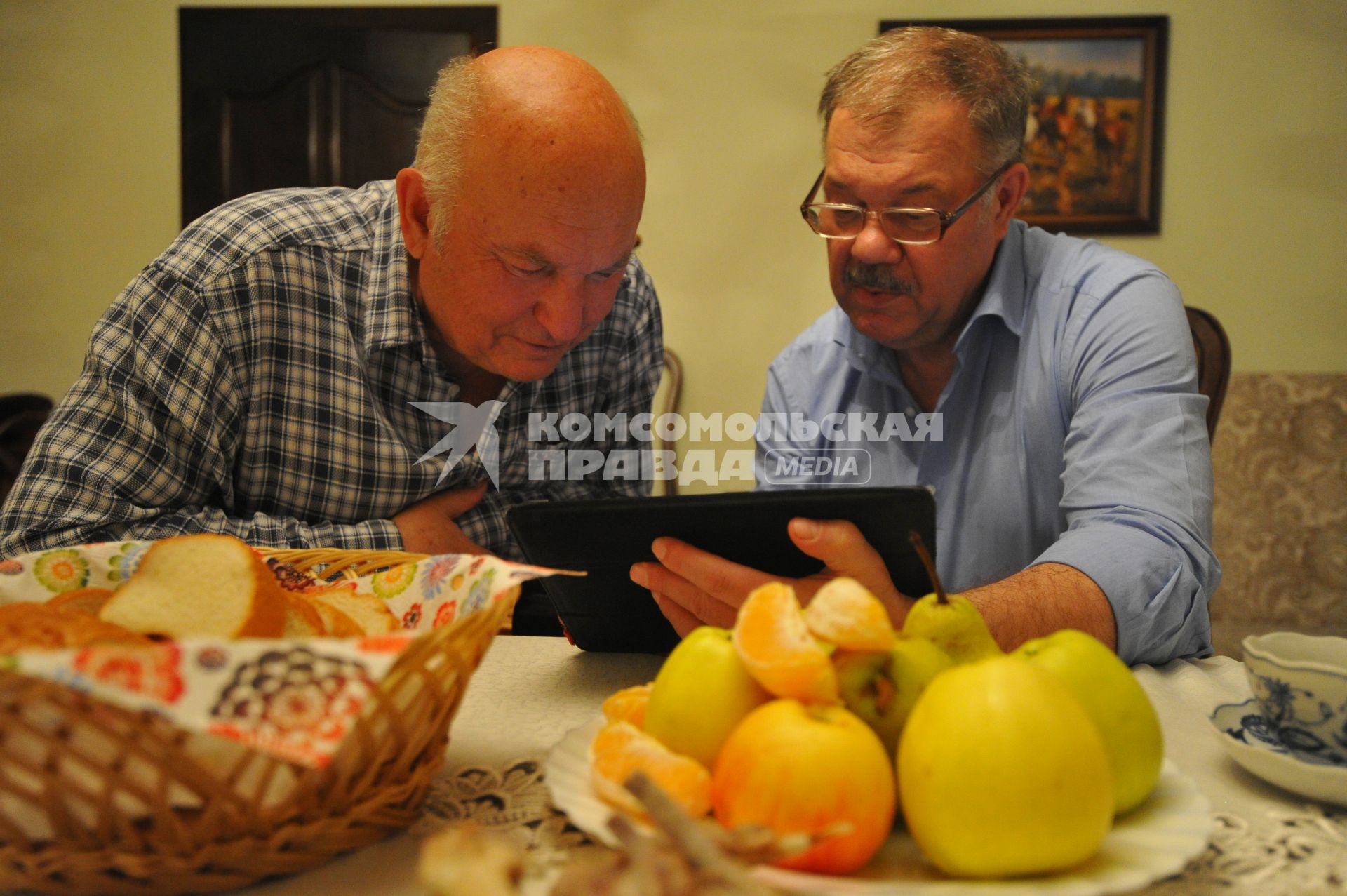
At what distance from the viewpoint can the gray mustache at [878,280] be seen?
159 centimetres

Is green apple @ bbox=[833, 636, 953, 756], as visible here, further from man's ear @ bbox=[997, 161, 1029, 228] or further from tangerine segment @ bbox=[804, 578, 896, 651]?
man's ear @ bbox=[997, 161, 1029, 228]

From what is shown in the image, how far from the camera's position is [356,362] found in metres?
1.53

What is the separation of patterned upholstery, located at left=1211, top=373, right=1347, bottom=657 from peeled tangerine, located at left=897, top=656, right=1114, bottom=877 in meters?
3.19

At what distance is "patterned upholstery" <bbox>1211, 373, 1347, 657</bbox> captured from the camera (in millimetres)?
3305

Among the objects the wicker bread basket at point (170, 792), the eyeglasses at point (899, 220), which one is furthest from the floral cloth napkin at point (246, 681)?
the eyeglasses at point (899, 220)

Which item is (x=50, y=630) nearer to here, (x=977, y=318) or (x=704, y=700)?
(x=704, y=700)

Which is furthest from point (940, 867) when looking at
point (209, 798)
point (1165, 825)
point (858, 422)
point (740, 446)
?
point (740, 446)

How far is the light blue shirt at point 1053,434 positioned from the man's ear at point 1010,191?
47 millimetres

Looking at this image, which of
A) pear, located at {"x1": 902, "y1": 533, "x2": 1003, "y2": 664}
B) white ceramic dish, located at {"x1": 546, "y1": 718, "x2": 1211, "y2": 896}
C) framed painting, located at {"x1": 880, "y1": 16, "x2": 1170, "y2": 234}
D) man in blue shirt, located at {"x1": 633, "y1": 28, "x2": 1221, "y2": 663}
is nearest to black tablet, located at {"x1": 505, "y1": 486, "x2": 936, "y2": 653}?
pear, located at {"x1": 902, "y1": 533, "x2": 1003, "y2": 664}

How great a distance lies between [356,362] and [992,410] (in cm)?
101

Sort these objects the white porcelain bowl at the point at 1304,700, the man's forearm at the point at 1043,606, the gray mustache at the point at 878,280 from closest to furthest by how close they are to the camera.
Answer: the white porcelain bowl at the point at 1304,700, the man's forearm at the point at 1043,606, the gray mustache at the point at 878,280

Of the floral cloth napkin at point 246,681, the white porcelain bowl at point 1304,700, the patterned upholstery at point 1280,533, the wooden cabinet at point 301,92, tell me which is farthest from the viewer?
the wooden cabinet at point 301,92

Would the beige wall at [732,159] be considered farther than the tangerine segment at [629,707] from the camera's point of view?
Yes

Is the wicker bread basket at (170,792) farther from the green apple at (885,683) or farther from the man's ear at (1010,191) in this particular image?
the man's ear at (1010,191)
